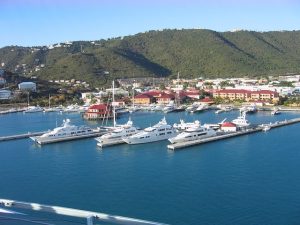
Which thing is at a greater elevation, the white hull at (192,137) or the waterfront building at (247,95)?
the waterfront building at (247,95)

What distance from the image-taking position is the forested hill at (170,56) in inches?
1020

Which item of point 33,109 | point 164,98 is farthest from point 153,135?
point 164,98

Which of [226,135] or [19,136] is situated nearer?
[226,135]

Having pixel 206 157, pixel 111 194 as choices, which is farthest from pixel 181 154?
pixel 111 194

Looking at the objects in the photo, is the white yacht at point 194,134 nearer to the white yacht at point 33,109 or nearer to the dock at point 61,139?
the dock at point 61,139

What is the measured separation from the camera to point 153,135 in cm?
882

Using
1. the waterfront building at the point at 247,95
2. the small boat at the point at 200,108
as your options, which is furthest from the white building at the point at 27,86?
the small boat at the point at 200,108

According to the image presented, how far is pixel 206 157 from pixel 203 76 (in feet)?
64.6

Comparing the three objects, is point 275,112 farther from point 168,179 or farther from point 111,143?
point 168,179

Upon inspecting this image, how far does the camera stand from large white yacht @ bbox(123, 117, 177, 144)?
8.60 m

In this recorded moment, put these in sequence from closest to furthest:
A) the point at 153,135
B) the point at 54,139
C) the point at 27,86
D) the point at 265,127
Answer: the point at 153,135
the point at 54,139
the point at 265,127
the point at 27,86

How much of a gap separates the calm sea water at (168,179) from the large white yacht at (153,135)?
0.18 m

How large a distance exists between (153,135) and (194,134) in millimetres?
733

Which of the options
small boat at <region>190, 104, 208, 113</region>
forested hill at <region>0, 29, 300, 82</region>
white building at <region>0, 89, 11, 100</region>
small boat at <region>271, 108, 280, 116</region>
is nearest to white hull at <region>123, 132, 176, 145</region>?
small boat at <region>271, 108, 280, 116</region>
